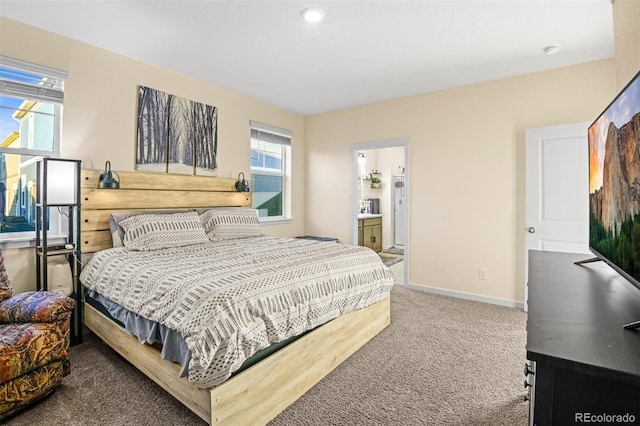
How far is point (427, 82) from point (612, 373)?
369 cm

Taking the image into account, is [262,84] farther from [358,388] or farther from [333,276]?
[358,388]

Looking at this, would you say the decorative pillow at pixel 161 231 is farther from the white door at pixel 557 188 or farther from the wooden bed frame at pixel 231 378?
the white door at pixel 557 188

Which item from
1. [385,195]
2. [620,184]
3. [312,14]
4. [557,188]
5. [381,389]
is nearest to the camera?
[620,184]

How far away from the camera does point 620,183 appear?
111 cm

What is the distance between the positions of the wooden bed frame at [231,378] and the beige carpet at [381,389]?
0.11 meters

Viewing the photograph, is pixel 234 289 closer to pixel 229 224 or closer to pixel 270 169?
pixel 229 224

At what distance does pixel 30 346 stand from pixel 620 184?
9.44 ft

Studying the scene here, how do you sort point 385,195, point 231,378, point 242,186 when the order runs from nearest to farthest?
point 231,378 < point 242,186 < point 385,195

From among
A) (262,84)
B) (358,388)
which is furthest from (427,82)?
(358,388)

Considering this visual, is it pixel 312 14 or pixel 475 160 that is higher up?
pixel 312 14

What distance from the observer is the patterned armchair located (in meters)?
1.69

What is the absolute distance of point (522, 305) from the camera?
138 inches

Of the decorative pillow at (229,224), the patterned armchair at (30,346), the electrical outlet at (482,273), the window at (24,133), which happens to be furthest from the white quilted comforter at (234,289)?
the electrical outlet at (482,273)

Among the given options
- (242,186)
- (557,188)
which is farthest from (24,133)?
(557,188)
